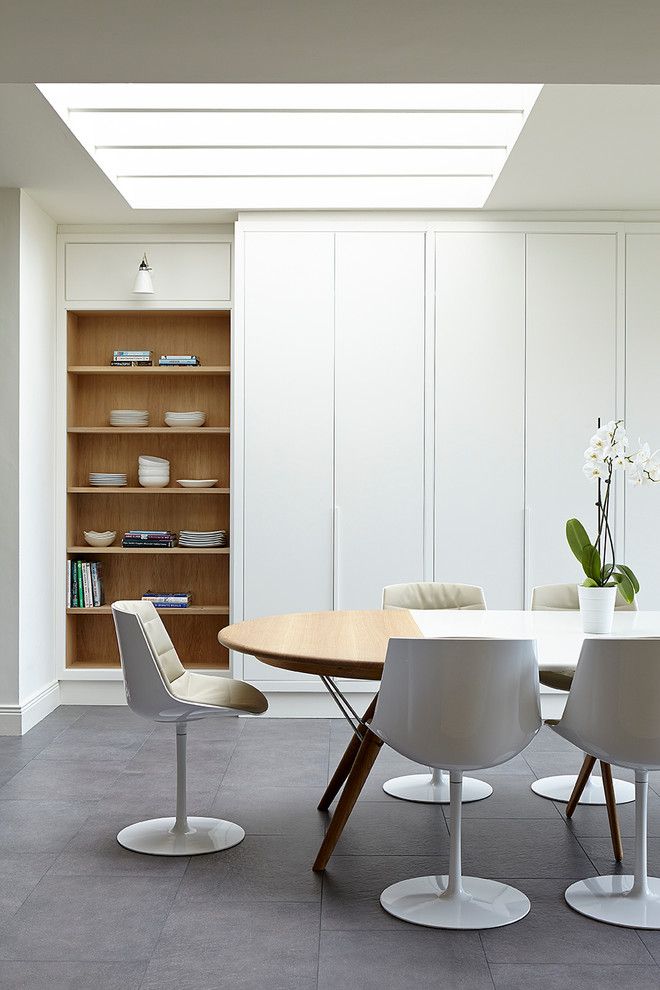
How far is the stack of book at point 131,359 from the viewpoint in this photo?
228 inches

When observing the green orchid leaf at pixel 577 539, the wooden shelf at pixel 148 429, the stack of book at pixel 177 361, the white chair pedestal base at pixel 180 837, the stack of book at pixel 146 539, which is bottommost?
the white chair pedestal base at pixel 180 837

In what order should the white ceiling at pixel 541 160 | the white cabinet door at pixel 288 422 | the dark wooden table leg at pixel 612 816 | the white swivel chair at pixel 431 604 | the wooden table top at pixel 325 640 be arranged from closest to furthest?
1. the wooden table top at pixel 325 640
2. the dark wooden table leg at pixel 612 816
3. the white ceiling at pixel 541 160
4. the white swivel chair at pixel 431 604
5. the white cabinet door at pixel 288 422

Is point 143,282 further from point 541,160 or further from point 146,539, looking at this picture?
point 541,160

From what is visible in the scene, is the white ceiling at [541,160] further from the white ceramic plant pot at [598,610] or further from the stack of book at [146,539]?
the white ceramic plant pot at [598,610]

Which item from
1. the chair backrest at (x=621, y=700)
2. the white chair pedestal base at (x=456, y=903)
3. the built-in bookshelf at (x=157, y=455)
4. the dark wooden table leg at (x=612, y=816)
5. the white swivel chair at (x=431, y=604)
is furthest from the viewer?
the built-in bookshelf at (x=157, y=455)

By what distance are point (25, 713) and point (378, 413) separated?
2.39 metres

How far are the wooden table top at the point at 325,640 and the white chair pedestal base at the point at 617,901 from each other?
2.92 ft

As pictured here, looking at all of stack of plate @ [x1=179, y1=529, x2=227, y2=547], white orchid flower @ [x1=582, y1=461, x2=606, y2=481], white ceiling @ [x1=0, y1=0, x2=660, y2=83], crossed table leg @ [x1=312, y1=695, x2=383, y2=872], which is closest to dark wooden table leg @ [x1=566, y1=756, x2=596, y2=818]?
crossed table leg @ [x1=312, y1=695, x2=383, y2=872]

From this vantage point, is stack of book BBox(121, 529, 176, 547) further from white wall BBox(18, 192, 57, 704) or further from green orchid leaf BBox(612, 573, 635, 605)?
green orchid leaf BBox(612, 573, 635, 605)

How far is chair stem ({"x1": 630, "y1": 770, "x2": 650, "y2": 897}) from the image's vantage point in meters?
2.87

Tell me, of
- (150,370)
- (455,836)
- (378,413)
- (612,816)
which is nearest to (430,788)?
(612,816)

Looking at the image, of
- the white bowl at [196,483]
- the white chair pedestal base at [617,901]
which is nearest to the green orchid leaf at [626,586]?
the white chair pedestal base at [617,901]

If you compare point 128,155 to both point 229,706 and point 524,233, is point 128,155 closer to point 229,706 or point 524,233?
point 524,233

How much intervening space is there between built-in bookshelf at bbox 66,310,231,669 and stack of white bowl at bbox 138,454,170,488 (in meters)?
0.21
